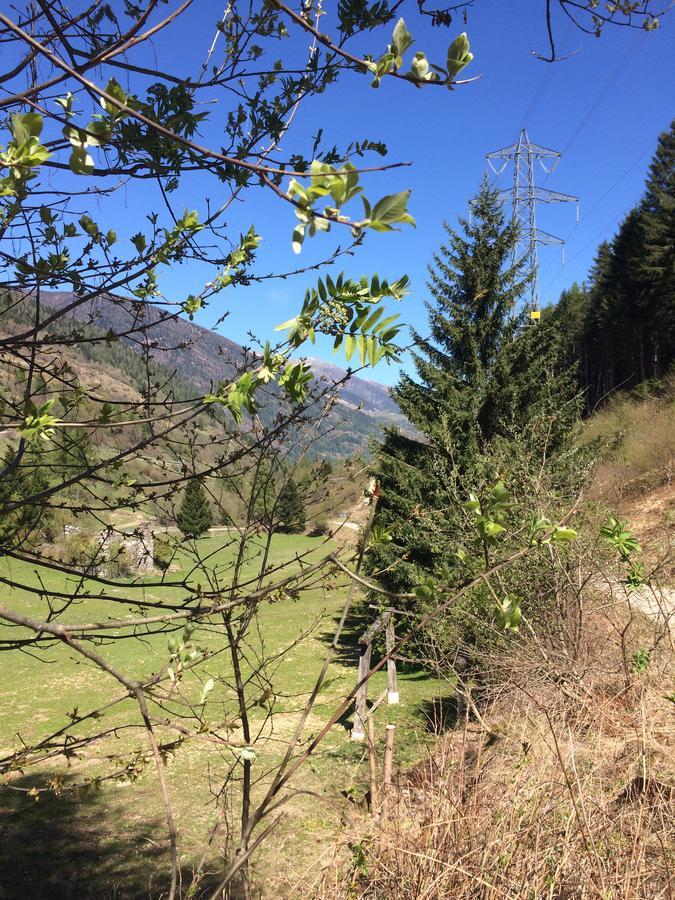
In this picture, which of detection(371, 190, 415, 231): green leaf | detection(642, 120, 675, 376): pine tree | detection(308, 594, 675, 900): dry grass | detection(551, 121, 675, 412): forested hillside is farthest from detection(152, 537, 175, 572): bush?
detection(642, 120, 675, 376): pine tree

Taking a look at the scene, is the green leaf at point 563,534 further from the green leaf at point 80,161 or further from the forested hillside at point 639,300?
the forested hillside at point 639,300

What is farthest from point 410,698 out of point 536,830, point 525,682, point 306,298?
point 306,298

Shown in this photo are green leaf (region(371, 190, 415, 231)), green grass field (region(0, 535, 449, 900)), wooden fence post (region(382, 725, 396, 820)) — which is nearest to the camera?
green leaf (region(371, 190, 415, 231))

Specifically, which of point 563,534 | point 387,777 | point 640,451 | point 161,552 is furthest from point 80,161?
point 640,451

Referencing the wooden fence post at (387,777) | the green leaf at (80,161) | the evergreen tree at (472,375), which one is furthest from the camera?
the evergreen tree at (472,375)

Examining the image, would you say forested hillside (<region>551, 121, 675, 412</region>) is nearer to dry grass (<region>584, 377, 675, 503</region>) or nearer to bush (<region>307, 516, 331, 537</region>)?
dry grass (<region>584, 377, 675, 503</region>)

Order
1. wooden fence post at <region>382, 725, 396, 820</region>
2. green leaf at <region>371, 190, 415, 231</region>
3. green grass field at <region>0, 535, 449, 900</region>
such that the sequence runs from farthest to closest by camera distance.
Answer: green grass field at <region>0, 535, 449, 900</region>, wooden fence post at <region>382, 725, 396, 820</region>, green leaf at <region>371, 190, 415, 231</region>

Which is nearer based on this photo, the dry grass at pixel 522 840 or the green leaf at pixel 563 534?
the green leaf at pixel 563 534

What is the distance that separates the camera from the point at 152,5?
43.3 inches

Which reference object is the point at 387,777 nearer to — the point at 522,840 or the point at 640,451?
the point at 522,840

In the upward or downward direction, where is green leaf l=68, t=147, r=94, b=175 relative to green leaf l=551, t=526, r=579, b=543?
upward

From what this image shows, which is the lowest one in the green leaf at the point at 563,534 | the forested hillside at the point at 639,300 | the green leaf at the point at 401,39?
the green leaf at the point at 563,534

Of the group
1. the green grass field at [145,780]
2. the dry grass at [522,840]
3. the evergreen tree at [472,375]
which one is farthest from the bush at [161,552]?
the evergreen tree at [472,375]

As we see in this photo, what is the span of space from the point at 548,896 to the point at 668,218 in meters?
33.3
